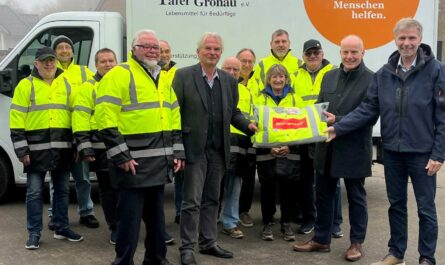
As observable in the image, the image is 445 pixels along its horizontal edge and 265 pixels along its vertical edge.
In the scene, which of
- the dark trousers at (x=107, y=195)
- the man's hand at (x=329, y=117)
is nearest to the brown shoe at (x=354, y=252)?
the man's hand at (x=329, y=117)

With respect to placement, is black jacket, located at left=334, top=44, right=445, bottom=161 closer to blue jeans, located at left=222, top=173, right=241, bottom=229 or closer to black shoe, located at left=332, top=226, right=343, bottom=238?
black shoe, located at left=332, top=226, right=343, bottom=238

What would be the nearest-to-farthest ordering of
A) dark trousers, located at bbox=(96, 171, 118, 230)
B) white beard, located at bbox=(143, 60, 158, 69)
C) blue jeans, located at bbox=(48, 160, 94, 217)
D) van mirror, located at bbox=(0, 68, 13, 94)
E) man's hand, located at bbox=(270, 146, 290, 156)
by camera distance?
1. white beard, located at bbox=(143, 60, 158, 69)
2. man's hand, located at bbox=(270, 146, 290, 156)
3. dark trousers, located at bbox=(96, 171, 118, 230)
4. blue jeans, located at bbox=(48, 160, 94, 217)
5. van mirror, located at bbox=(0, 68, 13, 94)

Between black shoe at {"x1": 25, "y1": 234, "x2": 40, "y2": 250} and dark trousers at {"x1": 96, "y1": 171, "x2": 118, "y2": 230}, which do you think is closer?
black shoe at {"x1": 25, "y1": 234, "x2": 40, "y2": 250}

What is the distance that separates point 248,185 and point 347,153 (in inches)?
55.4

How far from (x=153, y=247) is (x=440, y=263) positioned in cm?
247

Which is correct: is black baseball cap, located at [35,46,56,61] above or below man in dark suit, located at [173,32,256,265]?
above

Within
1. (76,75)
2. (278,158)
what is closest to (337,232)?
(278,158)

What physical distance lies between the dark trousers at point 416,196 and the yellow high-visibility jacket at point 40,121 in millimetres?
2952

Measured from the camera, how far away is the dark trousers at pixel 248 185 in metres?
5.46

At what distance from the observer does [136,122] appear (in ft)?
12.9

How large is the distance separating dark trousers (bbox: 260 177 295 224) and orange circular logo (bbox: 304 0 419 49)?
2.08m

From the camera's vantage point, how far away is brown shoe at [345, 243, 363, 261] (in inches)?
183

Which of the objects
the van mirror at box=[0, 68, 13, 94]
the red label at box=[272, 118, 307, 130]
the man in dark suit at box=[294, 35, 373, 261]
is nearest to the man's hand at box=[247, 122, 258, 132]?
the red label at box=[272, 118, 307, 130]

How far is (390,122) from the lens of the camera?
4.24m
